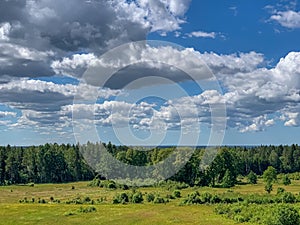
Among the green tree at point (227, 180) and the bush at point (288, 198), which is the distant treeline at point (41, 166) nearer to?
the green tree at point (227, 180)

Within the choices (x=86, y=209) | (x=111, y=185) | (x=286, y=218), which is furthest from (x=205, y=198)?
(x=111, y=185)

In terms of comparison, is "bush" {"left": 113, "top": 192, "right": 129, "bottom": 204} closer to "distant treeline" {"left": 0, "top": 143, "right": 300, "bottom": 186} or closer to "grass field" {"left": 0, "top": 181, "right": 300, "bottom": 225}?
"grass field" {"left": 0, "top": 181, "right": 300, "bottom": 225}

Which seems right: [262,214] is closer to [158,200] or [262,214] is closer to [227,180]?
[158,200]

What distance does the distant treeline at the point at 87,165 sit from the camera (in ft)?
392

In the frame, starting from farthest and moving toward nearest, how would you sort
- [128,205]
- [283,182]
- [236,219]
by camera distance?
1. [283,182]
2. [128,205]
3. [236,219]

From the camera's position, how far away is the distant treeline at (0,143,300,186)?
392 ft

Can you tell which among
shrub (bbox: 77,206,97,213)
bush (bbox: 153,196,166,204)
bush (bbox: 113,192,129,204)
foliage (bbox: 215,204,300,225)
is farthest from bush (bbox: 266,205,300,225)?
bush (bbox: 113,192,129,204)

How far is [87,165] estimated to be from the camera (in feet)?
495

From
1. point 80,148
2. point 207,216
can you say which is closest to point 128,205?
point 207,216

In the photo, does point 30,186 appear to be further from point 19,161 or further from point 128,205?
point 128,205

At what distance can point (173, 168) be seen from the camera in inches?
4806

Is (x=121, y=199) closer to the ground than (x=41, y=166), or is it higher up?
closer to the ground

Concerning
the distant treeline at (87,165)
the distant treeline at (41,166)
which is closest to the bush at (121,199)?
the distant treeline at (87,165)

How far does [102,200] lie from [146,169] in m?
47.4
